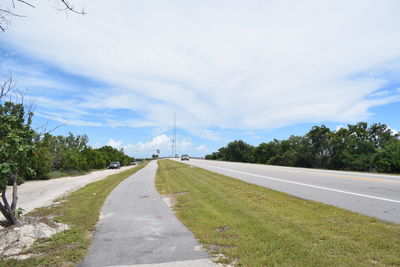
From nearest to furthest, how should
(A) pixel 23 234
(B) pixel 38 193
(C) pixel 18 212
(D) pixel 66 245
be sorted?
(D) pixel 66 245 < (A) pixel 23 234 < (C) pixel 18 212 < (B) pixel 38 193

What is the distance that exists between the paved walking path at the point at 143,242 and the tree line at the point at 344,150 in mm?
26257

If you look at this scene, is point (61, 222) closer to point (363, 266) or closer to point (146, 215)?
point (146, 215)

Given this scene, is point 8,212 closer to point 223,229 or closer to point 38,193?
point 223,229

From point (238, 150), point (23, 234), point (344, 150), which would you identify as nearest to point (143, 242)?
point (23, 234)

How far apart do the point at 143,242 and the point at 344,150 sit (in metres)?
44.0

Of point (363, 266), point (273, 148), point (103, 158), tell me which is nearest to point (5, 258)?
point (363, 266)

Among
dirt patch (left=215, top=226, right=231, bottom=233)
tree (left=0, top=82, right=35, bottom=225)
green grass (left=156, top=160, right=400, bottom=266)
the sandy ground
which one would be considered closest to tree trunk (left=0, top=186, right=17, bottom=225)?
tree (left=0, top=82, right=35, bottom=225)

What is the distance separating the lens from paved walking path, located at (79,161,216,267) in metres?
4.62

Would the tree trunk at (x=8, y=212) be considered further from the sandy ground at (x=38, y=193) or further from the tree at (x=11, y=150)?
the sandy ground at (x=38, y=193)

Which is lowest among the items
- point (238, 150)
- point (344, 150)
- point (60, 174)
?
point (60, 174)

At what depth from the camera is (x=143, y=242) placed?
565cm

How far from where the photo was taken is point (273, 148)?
218ft

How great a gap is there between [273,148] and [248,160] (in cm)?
1349

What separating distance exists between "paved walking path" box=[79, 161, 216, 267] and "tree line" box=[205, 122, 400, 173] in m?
26.3
